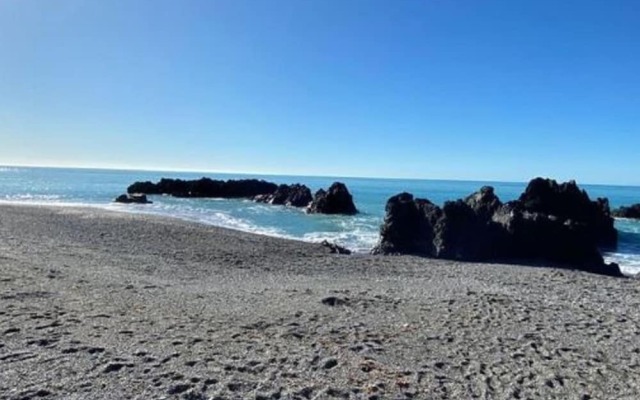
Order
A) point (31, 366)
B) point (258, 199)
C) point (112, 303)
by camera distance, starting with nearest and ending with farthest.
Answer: point (31, 366) → point (112, 303) → point (258, 199)

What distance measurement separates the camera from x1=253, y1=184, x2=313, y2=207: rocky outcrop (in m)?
69.6

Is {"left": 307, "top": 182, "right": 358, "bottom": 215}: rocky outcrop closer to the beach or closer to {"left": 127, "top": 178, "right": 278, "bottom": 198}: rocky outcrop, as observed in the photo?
{"left": 127, "top": 178, "right": 278, "bottom": 198}: rocky outcrop

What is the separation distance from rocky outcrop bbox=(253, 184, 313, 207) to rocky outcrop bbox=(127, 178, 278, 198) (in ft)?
41.9

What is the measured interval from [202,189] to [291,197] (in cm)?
2461

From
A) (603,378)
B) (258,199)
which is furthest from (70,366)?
(258,199)

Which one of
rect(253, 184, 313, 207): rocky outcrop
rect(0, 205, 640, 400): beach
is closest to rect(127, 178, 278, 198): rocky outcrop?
A: rect(253, 184, 313, 207): rocky outcrop

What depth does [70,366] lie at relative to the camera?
7.39 m

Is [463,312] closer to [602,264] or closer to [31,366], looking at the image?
[31,366]

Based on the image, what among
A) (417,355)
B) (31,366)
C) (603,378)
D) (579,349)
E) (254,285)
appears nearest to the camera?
(31,366)

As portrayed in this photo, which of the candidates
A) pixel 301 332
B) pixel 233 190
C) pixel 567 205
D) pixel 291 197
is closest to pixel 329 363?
pixel 301 332

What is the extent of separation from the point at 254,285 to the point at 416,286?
17.6ft

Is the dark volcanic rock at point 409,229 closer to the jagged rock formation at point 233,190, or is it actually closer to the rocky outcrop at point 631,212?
the jagged rock formation at point 233,190

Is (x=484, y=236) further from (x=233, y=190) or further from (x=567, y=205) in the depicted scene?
(x=233, y=190)

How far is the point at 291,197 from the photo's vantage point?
236ft
